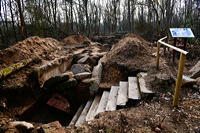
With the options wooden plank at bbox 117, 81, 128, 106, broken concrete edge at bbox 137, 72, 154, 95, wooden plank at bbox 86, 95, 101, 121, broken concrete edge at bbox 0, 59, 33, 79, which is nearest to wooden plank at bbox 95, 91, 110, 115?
wooden plank at bbox 86, 95, 101, 121

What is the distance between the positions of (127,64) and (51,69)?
2.65m

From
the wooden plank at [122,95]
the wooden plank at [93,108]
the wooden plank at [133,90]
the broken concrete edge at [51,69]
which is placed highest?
the broken concrete edge at [51,69]

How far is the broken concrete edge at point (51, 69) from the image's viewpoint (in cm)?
489

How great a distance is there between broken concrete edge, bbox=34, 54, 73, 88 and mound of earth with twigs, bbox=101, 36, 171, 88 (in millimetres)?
1613

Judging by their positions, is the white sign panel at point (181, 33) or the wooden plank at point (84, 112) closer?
the wooden plank at point (84, 112)

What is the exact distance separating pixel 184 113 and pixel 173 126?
20.3 inches

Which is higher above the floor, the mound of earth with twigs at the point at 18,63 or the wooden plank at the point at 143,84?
the mound of earth with twigs at the point at 18,63

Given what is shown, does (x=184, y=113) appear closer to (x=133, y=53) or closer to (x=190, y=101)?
(x=190, y=101)

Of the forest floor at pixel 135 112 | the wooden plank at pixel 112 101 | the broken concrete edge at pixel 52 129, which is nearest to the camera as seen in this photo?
the broken concrete edge at pixel 52 129

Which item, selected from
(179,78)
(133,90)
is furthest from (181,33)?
(179,78)

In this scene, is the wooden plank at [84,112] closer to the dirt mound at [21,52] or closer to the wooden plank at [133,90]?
the wooden plank at [133,90]

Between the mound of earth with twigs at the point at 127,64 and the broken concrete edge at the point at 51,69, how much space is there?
5.29ft

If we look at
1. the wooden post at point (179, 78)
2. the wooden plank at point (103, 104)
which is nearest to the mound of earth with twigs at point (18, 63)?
the wooden plank at point (103, 104)

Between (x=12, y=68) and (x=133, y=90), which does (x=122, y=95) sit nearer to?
(x=133, y=90)
